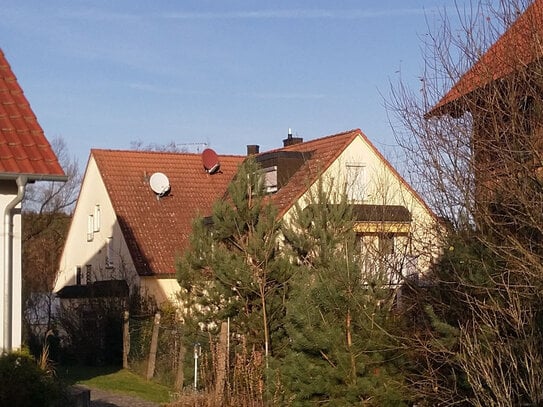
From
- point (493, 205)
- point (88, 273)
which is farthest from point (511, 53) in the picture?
point (88, 273)

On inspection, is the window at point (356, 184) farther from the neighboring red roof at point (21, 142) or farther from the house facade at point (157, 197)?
the neighboring red roof at point (21, 142)

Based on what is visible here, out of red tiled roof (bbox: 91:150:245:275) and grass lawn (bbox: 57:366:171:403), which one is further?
red tiled roof (bbox: 91:150:245:275)

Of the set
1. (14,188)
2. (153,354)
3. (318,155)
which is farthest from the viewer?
(318,155)

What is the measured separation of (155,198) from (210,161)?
3.64 metres

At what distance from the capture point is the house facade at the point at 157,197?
3272 cm

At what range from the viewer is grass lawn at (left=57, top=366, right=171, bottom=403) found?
2022 centimetres

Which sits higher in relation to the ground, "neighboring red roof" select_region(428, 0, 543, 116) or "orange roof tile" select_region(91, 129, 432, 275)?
"orange roof tile" select_region(91, 129, 432, 275)

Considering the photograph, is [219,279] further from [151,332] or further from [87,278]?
[87,278]

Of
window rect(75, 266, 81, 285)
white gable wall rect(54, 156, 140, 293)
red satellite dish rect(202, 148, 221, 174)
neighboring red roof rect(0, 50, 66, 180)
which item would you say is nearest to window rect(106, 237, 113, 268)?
white gable wall rect(54, 156, 140, 293)

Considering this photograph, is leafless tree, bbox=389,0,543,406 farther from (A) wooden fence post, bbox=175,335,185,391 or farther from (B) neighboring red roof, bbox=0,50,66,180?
(A) wooden fence post, bbox=175,335,185,391

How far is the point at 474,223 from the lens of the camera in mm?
10461

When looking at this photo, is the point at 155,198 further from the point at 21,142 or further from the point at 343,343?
the point at 343,343

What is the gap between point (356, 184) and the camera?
25.2 metres

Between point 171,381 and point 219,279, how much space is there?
359 cm
